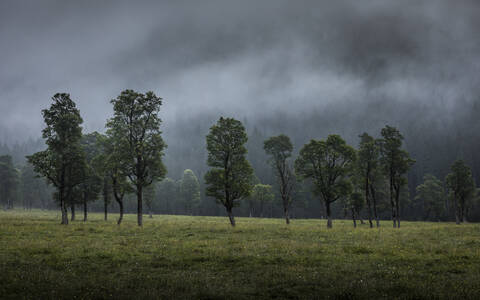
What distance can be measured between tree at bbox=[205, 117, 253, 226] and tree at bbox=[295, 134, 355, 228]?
12.4m

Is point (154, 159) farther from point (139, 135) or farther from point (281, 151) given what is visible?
point (281, 151)

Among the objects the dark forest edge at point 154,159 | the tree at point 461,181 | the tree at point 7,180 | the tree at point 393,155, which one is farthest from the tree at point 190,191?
the tree at point 461,181

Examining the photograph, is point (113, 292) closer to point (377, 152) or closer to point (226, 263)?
point (226, 263)

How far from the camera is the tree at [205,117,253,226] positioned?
39406 millimetres

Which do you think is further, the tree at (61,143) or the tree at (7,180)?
the tree at (7,180)

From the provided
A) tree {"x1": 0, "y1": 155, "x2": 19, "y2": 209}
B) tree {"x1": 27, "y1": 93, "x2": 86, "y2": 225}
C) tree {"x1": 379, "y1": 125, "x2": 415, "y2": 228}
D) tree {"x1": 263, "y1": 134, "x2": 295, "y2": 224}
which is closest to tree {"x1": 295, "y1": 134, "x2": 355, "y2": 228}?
tree {"x1": 263, "y1": 134, "x2": 295, "y2": 224}

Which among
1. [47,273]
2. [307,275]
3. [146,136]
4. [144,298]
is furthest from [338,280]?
[146,136]

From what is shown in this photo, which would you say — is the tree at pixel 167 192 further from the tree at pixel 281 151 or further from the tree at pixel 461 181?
the tree at pixel 461 181

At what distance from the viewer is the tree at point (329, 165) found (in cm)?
4434

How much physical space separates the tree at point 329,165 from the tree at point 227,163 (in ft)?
40.6

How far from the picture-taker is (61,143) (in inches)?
1533

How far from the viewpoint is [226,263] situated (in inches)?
562

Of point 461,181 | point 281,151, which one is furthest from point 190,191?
point 461,181

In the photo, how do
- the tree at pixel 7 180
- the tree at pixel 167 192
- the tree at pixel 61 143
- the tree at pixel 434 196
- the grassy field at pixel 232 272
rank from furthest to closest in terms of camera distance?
the tree at pixel 167 192 < the tree at pixel 7 180 < the tree at pixel 434 196 < the tree at pixel 61 143 < the grassy field at pixel 232 272
